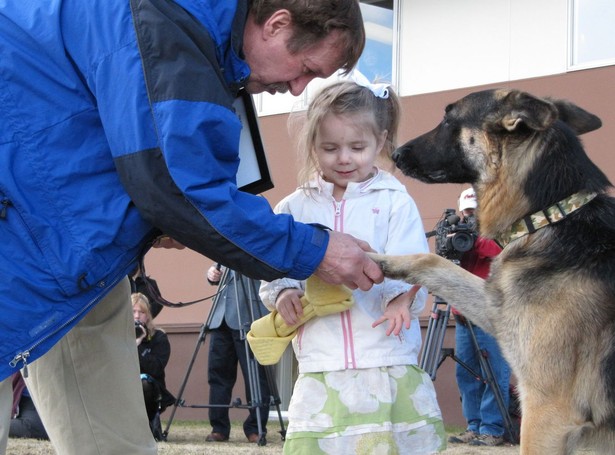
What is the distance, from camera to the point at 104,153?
2703 mm

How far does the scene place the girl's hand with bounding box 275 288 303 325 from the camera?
3389mm

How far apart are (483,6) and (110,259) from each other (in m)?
9.45

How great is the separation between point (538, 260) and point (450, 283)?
362 mm

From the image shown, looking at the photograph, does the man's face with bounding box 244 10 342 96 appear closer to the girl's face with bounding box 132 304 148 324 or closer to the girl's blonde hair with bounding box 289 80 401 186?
the girl's blonde hair with bounding box 289 80 401 186

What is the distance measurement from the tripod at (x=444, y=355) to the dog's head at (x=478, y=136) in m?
3.66

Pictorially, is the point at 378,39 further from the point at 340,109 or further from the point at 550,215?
the point at 550,215

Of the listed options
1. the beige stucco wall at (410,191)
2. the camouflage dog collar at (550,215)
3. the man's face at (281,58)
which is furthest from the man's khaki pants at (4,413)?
the beige stucco wall at (410,191)

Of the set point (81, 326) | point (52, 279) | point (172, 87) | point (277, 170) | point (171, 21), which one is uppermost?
point (171, 21)

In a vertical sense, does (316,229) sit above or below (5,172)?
below

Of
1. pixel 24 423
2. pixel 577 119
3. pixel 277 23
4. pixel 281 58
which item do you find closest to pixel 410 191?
pixel 24 423

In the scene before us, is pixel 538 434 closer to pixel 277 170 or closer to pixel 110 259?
pixel 110 259

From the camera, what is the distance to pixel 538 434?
3207 millimetres

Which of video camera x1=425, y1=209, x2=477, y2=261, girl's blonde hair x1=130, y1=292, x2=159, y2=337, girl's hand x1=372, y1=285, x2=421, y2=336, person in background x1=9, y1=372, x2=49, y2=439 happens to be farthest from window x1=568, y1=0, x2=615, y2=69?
Answer: girl's hand x1=372, y1=285, x2=421, y2=336

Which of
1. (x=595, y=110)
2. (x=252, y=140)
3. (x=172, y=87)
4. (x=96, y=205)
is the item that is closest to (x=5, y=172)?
(x=96, y=205)
